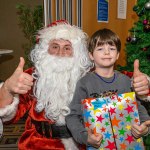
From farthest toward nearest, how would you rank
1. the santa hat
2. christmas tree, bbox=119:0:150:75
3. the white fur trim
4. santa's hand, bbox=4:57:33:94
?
christmas tree, bbox=119:0:150:75, the santa hat, the white fur trim, santa's hand, bbox=4:57:33:94

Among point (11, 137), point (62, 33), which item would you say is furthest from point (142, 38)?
point (11, 137)

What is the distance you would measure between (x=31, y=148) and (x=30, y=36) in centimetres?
355

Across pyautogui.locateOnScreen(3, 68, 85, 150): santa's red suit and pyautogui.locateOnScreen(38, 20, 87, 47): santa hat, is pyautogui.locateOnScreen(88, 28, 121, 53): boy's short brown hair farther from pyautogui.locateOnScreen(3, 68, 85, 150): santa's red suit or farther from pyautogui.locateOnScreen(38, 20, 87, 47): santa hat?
pyautogui.locateOnScreen(3, 68, 85, 150): santa's red suit

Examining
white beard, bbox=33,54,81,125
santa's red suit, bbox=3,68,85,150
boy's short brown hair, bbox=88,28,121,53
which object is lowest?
santa's red suit, bbox=3,68,85,150

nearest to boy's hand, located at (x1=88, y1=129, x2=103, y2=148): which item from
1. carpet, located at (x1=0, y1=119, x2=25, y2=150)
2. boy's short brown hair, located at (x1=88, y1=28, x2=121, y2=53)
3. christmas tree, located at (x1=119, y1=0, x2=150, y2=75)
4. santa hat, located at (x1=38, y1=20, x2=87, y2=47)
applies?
boy's short brown hair, located at (x1=88, y1=28, x2=121, y2=53)

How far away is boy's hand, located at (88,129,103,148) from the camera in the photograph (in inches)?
56.5

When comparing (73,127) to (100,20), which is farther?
(100,20)

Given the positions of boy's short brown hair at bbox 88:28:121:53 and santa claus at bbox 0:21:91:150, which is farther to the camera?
santa claus at bbox 0:21:91:150

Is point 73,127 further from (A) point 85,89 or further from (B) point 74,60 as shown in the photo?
(B) point 74,60

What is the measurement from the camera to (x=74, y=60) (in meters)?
1.99

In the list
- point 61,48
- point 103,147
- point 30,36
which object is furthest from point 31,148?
point 30,36

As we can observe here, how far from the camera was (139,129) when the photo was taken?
1.49 meters

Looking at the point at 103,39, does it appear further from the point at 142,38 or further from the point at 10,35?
the point at 10,35

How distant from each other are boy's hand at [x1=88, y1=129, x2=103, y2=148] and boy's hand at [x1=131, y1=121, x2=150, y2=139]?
20 centimetres
